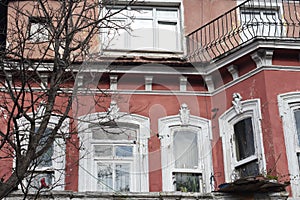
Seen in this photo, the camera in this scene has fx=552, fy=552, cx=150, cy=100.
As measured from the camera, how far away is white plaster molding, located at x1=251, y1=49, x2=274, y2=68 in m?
12.2

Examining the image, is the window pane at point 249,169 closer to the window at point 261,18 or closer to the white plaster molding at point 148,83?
the white plaster molding at point 148,83

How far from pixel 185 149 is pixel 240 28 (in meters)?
3.62

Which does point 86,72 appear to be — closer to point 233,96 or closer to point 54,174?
point 54,174

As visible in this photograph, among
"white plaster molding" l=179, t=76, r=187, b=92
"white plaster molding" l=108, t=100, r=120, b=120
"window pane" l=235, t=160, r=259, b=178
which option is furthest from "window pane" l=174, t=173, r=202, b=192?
"white plaster molding" l=179, t=76, r=187, b=92

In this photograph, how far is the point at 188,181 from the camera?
12656mm

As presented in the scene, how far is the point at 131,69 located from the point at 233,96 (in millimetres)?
2484

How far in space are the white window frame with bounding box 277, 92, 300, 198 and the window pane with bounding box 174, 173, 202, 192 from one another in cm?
225

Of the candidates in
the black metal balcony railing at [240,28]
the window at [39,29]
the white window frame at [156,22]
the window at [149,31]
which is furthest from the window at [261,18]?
the window at [39,29]

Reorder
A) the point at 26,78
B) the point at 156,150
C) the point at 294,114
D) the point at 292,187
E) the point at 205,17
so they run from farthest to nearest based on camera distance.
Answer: the point at 205,17, the point at 156,150, the point at 294,114, the point at 292,187, the point at 26,78

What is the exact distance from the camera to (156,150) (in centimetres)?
1286

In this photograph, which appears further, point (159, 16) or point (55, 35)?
point (159, 16)

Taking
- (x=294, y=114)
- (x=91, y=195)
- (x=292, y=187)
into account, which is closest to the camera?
(x=91, y=195)

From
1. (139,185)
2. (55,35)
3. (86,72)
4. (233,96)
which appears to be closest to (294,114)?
(233,96)

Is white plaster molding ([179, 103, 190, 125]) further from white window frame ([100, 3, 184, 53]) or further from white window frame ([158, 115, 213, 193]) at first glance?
white window frame ([100, 3, 184, 53])
